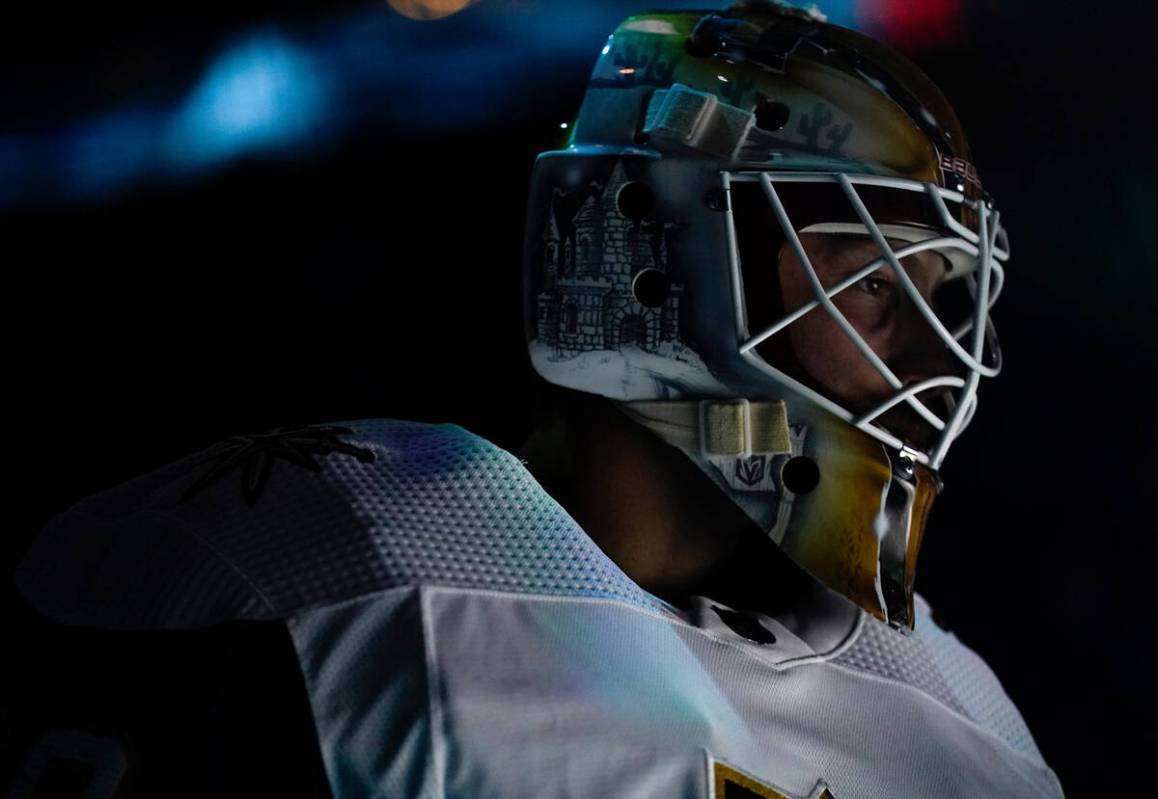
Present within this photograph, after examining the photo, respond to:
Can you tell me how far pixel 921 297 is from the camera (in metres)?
1.34

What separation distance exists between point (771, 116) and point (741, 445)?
14.9 inches

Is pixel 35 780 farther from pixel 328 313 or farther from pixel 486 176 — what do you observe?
pixel 486 176

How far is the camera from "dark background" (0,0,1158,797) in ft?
4.66

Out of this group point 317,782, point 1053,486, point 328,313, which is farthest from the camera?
point 1053,486

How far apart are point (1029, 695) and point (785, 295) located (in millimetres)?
965

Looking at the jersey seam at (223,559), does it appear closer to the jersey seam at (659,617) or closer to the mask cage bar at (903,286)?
the jersey seam at (659,617)

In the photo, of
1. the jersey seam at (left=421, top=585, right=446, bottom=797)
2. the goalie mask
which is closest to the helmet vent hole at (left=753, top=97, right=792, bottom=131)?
the goalie mask

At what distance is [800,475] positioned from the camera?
133 cm

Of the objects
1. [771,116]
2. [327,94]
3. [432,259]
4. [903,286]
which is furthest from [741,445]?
[327,94]

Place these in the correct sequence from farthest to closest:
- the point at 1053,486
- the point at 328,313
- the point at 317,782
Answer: the point at 1053,486 < the point at 328,313 < the point at 317,782

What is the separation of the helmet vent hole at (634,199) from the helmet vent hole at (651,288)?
0.23 feet

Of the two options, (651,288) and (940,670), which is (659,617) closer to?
(651,288)

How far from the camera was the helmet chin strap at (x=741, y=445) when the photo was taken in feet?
4.29

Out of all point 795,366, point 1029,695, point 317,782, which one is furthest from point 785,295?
point 1029,695
